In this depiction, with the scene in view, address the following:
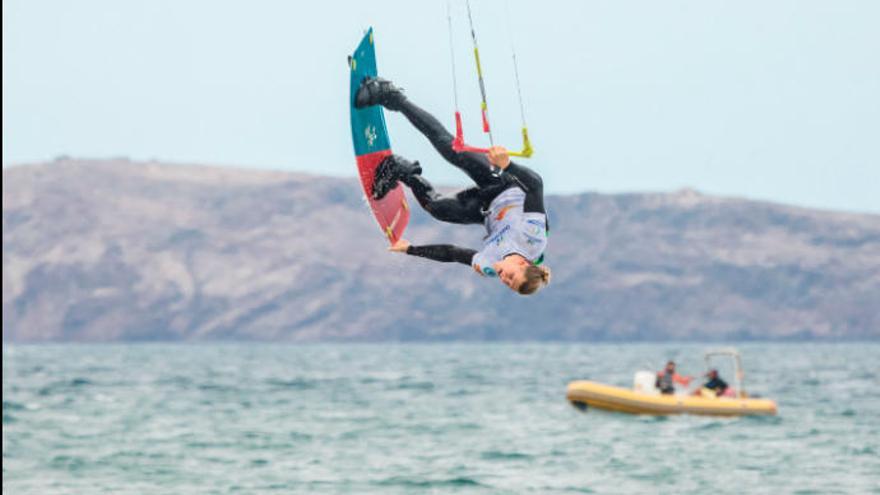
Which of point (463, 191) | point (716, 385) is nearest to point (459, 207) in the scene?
point (463, 191)

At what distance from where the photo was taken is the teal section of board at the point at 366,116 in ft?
43.8

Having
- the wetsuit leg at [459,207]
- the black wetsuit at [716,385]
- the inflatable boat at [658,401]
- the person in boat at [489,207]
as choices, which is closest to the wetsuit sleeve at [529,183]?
the person in boat at [489,207]

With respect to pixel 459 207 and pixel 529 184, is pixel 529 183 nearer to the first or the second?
pixel 529 184

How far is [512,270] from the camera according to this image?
491 inches

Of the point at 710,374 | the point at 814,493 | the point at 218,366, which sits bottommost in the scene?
the point at 814,493

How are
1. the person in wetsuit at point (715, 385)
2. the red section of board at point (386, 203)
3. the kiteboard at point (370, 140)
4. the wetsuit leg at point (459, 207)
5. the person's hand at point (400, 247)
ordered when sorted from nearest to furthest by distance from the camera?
the wetsuit leg at point (459, 207), the person's hand at point (400, 247), the kiteboard at point (370, 140), the red section of board at point (386, 203), the person in wetsuit at point (715, 385)

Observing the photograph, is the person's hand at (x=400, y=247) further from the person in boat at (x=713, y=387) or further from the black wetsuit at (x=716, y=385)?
the black wetsuit at (x=716, y=385)

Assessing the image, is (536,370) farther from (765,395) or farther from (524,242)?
(524,242)

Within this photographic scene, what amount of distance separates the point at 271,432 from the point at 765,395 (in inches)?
1388

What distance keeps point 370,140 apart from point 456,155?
1.47m

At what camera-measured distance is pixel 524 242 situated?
12688 mm

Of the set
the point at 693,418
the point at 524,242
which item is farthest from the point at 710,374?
the point at 524,242

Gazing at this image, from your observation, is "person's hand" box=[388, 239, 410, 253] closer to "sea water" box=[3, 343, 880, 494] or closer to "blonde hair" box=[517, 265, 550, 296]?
"blonde hair" box=[517, 265, 550, 296]

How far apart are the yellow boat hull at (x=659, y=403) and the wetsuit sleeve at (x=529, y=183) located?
42687mm
